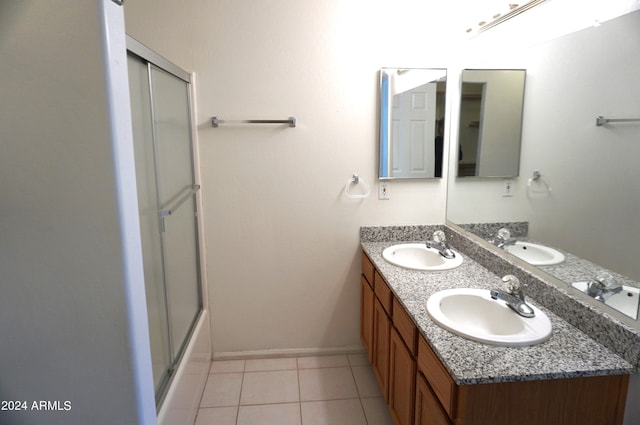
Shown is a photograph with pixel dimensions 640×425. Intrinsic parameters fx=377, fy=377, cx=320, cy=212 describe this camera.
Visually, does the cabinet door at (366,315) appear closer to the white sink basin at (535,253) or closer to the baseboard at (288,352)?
the baseboard at (288,352)

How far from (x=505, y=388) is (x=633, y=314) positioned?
474mm

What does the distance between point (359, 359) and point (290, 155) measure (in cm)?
146

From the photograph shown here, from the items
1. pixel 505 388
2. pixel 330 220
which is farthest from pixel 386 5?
pixel 505 388

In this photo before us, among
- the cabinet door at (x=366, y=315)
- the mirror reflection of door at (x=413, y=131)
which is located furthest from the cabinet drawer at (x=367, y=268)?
the mirror reflection of door at (x=413, y=131)

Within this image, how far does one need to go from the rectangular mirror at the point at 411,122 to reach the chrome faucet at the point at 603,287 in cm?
126

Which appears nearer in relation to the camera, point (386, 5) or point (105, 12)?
point (105, 12)

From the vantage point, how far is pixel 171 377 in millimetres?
1769

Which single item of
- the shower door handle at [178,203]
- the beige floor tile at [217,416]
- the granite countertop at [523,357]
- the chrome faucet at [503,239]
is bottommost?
the beige floor tile at [217,416]

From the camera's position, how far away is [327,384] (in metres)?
2.33

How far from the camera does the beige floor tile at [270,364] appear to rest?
2.49 m

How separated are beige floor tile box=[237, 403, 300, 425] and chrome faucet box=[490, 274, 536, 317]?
1263mm

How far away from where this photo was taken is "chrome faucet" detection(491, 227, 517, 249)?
1809 mm

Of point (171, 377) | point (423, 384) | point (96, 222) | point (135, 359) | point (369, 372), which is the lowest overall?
point (369, 372)

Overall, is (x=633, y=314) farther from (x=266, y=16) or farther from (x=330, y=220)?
(x=266, y=16)
